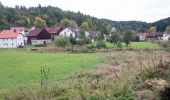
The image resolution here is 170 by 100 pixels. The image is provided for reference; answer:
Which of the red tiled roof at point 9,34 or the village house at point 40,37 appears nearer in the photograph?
the red tiled roof at point 9,34

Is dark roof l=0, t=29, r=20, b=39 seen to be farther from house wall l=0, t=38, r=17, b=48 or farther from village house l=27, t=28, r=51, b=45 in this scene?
village house l=27, t=28, r=51, b=45

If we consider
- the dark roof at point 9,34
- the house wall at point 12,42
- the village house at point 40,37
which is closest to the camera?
the house wall at point 12,42

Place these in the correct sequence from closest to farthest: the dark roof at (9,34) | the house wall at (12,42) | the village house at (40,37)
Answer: the house wall at (12,42) → the dark roof at (9,34) → the village house at (40,37)

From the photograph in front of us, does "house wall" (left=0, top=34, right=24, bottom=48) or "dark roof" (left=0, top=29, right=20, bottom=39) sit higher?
"dark roof" (left=0, top=29, right=20, bottom=39)

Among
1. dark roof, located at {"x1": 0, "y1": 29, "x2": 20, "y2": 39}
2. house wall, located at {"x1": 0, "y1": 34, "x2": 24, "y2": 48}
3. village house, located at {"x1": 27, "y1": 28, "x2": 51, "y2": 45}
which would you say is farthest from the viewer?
village house, located at {"x1": 27, "y1": 28, "x2": 51, "y2": 45}

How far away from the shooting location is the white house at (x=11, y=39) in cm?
8950

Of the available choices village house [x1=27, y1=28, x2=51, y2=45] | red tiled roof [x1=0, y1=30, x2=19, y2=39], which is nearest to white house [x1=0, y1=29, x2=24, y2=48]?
red tiled roof [x1=0, y1=30, x2=19, y2=39]

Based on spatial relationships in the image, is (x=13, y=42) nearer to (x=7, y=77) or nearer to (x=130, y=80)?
(x=7, y=77)

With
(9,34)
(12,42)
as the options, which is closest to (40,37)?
(9,34)

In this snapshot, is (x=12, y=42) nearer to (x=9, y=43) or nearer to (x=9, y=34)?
(x=9, y=43)

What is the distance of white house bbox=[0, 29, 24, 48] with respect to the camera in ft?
294

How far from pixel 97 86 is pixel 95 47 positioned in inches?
2189

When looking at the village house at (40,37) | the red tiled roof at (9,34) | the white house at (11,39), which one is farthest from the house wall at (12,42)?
the village house at (40,37)

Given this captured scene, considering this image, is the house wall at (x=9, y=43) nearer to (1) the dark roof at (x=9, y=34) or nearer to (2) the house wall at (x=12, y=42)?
(2) the house wall at (x=12, y=42)
